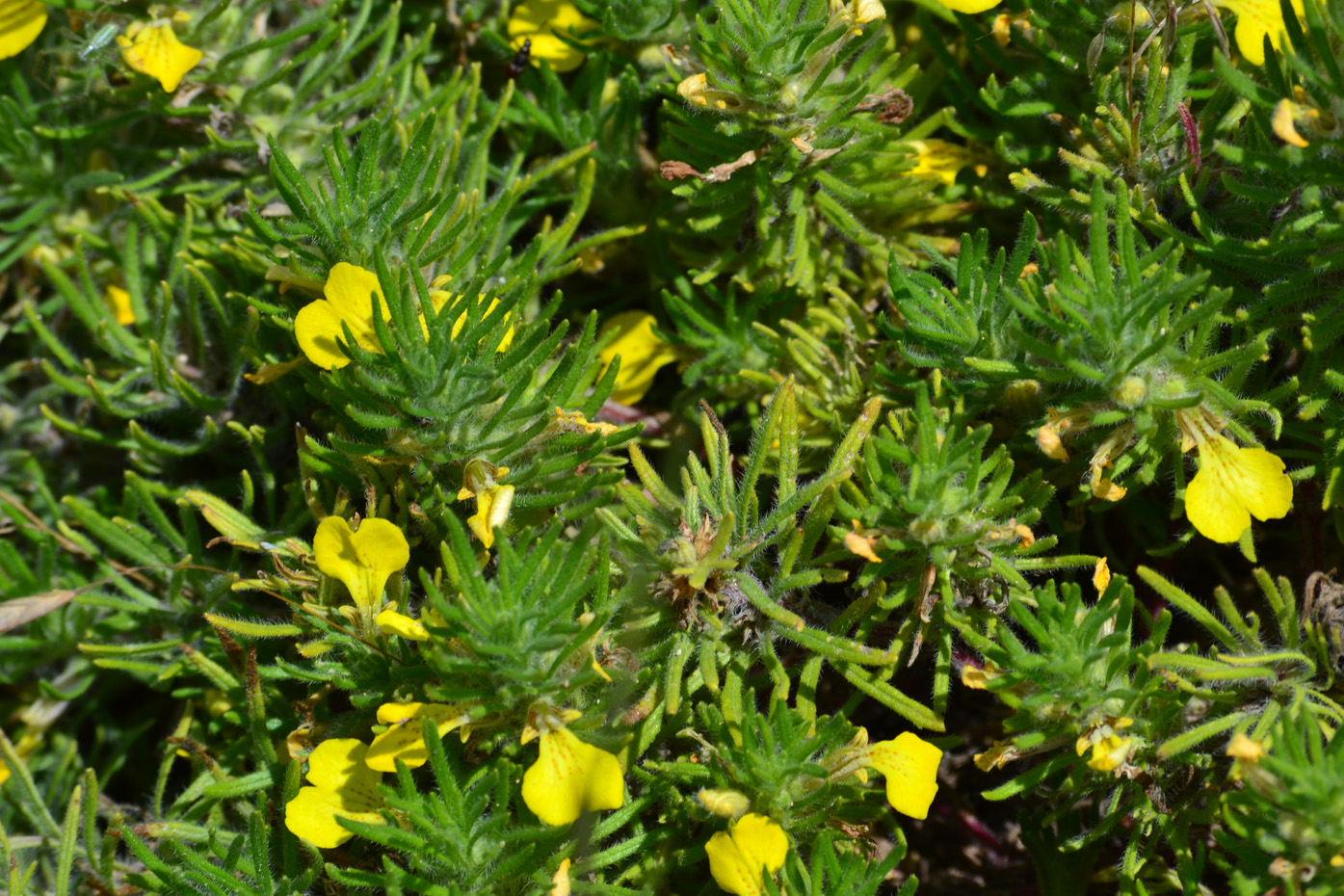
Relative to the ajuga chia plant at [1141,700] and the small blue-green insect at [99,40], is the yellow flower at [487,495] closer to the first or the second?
the ajuga chia plant at [1141,700]

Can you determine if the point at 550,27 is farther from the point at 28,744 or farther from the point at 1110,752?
the point at 28,744

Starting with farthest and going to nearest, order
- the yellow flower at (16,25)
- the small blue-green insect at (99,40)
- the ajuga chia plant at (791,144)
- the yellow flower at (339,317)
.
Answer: the yellow flower at (16,25) < the small blue-green insect at (99,40) < the ajuga chia plant at (791,144) < the yellow flower at (339,317)

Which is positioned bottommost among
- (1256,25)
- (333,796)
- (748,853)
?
(748,853)

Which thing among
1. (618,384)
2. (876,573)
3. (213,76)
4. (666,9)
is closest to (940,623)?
(876,573)

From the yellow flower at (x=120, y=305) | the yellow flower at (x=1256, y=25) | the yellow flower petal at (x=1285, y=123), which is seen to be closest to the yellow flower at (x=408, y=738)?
the yellow flower at (x=120, y=305)

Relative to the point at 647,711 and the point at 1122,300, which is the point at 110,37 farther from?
the point at 1122,300

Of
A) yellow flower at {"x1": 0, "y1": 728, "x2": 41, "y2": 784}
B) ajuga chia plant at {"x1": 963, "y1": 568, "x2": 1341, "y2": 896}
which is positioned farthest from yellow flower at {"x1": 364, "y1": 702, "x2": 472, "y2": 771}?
yellow flower at {"x1": 0, "y1": 728, "x2": 41, "y2": 784}

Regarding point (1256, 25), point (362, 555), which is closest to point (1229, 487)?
point (1256, 25)
